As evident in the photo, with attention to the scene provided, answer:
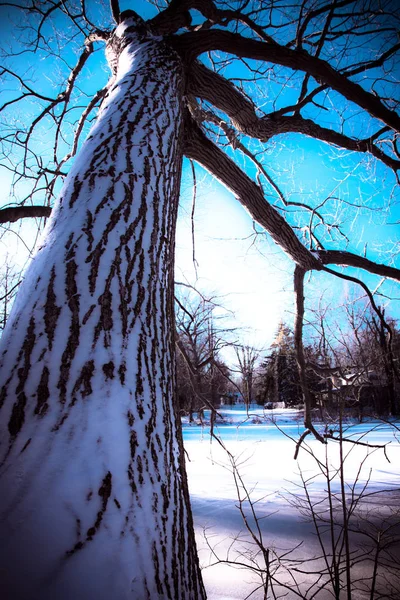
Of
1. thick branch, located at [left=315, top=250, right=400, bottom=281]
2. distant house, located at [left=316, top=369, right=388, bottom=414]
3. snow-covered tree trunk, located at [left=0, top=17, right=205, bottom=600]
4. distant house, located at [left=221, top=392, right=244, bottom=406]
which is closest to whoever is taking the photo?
snow-covered tree trunk, located at [left=0, top=17, right=205, bottom=600]

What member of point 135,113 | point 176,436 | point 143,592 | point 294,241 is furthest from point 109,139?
point 294,241

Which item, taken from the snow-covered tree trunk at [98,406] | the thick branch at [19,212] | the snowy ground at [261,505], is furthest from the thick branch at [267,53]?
the snowy ground at [261,505]

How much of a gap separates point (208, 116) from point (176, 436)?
3.76 meters

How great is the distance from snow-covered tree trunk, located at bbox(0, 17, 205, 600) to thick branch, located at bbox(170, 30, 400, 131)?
1.60 meters

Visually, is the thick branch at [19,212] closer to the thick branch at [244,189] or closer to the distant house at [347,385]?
the thick branch at [244,189]

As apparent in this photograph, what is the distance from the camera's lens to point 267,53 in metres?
2.30

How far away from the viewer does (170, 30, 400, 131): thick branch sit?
211 cm

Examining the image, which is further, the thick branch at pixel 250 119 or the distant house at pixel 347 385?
the thick branch at pixel 250 119

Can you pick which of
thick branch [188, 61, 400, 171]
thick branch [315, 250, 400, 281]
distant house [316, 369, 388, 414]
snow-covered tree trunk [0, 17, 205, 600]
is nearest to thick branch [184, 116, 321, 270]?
thick branch [315, 250, 400, 281]

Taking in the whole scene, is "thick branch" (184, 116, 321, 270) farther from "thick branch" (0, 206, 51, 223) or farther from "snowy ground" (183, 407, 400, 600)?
"snowy ground" (183, 407, 400, 600)

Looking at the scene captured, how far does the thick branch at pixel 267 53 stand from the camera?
2109 mm

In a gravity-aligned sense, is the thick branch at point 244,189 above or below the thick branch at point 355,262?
above

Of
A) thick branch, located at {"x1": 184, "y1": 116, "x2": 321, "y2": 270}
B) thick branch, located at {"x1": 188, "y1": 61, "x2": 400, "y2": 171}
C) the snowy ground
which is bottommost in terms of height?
the snowy ground

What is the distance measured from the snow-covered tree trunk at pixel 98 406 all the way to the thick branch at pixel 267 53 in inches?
63.1
